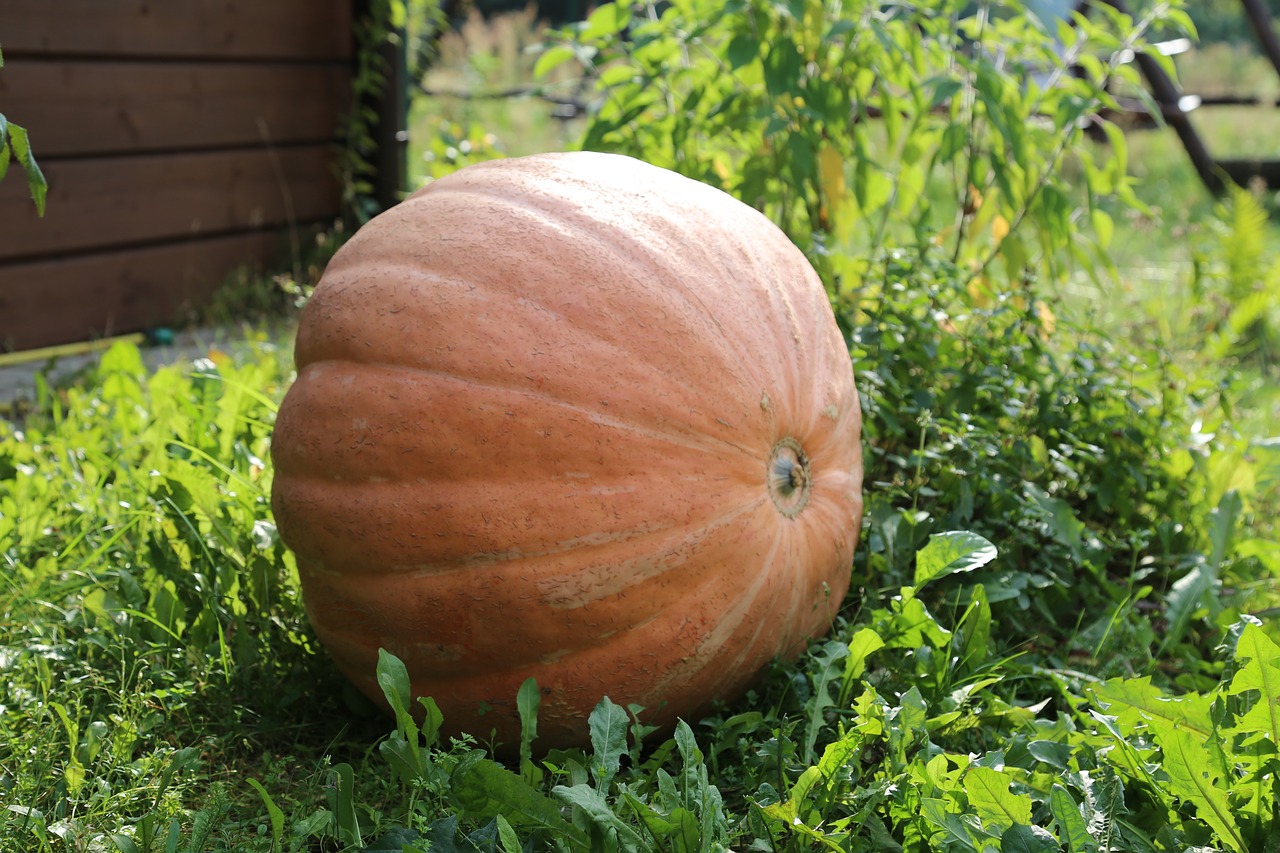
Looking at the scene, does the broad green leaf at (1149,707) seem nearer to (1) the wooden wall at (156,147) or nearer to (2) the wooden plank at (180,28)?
(1) the wooden wall at (156,147)

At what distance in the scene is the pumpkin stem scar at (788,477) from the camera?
75.2 inches

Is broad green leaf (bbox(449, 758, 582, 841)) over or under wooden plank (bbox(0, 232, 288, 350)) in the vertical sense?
over

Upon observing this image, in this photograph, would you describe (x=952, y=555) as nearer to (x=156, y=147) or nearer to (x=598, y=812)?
(x=598, y=812)

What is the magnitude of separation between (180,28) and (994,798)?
434 centimetres

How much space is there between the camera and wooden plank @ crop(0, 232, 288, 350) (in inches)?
162

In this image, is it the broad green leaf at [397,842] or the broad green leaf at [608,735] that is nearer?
the broad green leaf at [397,842]

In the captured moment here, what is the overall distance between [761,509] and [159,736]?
109 centimetres

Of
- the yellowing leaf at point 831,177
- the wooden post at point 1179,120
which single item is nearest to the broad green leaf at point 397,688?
the yellowing leaf at point 831,177

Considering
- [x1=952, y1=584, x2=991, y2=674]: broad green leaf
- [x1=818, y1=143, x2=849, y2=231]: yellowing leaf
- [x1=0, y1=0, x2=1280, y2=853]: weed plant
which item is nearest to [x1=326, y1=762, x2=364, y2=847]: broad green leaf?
[x1=0, y1=0, x2=1280, y2=853]: weed plant

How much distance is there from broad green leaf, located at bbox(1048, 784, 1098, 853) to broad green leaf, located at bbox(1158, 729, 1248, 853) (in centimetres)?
17

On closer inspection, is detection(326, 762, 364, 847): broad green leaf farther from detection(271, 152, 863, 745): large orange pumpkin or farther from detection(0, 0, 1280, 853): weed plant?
detection(271, 152, 863, 745): large orange pumpkin

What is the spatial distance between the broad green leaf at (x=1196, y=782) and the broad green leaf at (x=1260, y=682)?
0.09 metres

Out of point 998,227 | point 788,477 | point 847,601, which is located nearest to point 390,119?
point 998,227

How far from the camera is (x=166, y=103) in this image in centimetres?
457
